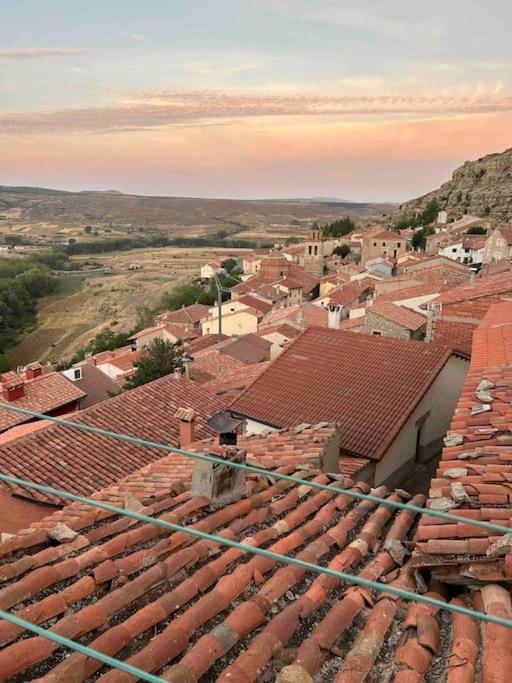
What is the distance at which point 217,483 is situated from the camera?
4.17m

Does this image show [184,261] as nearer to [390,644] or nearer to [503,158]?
[503,158]

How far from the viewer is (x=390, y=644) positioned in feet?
9.07

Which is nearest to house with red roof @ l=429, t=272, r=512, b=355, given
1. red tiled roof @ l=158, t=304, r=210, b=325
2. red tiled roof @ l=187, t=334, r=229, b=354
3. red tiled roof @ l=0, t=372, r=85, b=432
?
red tiled roof @ l=0, t=372, r=85, b=432

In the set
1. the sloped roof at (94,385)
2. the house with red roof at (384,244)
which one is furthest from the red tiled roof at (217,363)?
the house with red roof at (384,244)

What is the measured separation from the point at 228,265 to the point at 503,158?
57.2 m

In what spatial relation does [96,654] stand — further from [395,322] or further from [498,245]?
[498,245]

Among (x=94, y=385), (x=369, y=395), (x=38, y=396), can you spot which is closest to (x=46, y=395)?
(x=38, y=396)

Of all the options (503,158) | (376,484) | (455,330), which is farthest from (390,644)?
(503,158)

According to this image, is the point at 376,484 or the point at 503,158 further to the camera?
the point at 503,158

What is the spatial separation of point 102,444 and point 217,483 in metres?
8.89

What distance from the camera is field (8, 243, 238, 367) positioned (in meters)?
67.4

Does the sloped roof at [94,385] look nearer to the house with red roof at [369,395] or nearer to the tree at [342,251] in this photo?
the house with red roof at [369,395]

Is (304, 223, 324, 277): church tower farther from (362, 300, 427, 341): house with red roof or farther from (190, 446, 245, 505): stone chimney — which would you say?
(190, 446, 245, 505): stone chimney

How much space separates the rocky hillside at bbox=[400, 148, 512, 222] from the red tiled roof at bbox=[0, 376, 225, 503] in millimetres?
83493
